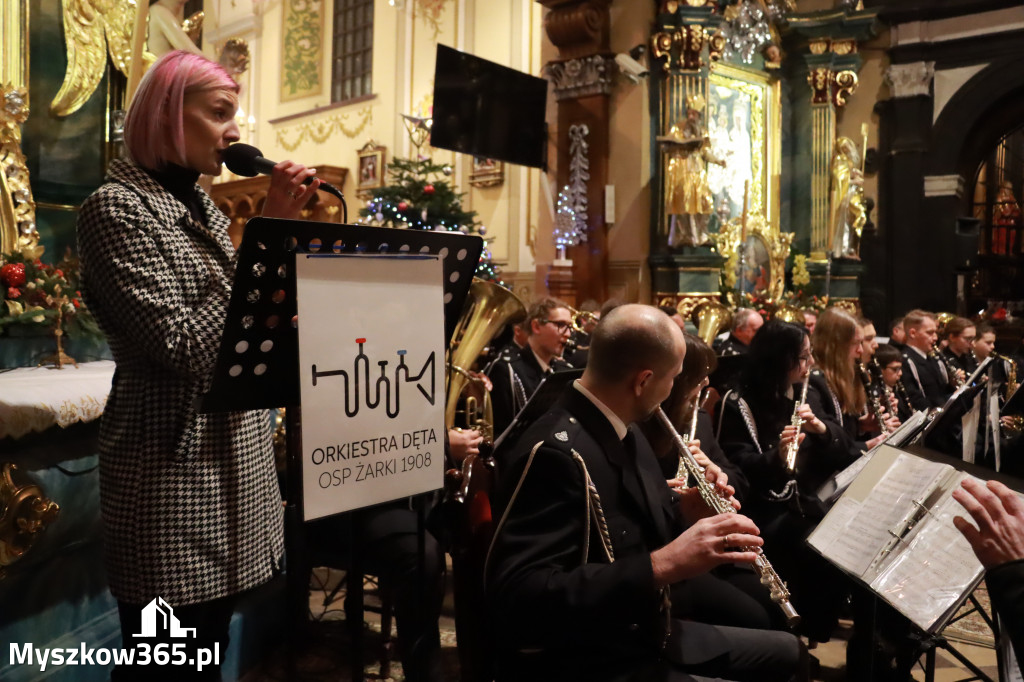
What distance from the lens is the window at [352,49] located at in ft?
45.0

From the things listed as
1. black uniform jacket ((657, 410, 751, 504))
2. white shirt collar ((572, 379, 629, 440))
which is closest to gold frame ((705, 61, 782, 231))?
black uniform jacket ((657, 410, 751, 504))

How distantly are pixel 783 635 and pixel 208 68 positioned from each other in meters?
2.22

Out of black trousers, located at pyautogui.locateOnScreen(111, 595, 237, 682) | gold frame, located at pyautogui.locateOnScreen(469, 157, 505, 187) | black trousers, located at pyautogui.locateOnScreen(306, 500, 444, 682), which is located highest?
gold frame, located at pyautogui.locateOnScreen(469, 157, 505, 187)

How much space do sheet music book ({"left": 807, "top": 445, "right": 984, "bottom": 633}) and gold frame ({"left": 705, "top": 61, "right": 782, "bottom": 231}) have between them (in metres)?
9.30

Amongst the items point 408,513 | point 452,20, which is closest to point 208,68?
point 408,513

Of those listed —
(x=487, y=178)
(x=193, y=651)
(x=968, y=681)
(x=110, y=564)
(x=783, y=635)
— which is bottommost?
(x=968, y=681)

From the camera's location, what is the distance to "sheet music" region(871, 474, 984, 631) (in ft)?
6.57

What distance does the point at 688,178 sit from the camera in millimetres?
9547

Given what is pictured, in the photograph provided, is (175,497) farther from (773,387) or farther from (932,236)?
(932,236)

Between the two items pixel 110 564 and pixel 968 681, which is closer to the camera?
pixel 110 564

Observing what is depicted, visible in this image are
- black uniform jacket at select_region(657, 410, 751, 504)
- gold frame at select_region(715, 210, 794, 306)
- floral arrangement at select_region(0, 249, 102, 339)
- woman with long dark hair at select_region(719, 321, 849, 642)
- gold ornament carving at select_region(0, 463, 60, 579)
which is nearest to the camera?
gold ornament carving at select_region(0, 463, 60, 579)

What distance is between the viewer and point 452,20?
41.0ft

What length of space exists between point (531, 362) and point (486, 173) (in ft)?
24.6

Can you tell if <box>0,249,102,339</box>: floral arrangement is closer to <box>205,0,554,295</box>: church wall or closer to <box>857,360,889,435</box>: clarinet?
<box>857,360,889,435</box>: clarinet
